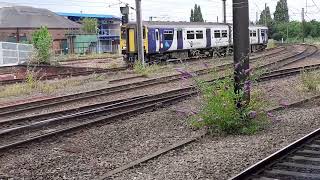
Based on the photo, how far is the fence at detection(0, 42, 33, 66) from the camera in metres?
34.6

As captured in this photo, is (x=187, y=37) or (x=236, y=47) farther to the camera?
(x=187, y=37)

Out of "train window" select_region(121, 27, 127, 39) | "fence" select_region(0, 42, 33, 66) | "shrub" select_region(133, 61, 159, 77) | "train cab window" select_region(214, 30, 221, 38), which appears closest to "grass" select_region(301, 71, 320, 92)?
"shrub" select_region(133, 61, 159, 77)

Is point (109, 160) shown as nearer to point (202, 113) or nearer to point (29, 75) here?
point (202, 113)

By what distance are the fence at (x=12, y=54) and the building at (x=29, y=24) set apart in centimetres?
2590

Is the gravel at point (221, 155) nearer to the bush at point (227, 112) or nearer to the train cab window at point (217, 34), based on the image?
the bush at point (227, 112)

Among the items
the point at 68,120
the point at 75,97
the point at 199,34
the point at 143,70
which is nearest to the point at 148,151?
the point at 68,120

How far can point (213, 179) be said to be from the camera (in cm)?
621

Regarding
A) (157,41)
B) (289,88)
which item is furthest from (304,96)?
(157,41)

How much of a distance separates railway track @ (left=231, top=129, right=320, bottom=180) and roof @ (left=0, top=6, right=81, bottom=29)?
207 feet

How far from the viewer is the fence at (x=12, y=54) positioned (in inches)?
1363

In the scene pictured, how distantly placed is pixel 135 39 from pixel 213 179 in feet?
83.7

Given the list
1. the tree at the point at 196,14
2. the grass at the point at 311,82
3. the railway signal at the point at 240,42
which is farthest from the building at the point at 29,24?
the tree at the point at 196,14

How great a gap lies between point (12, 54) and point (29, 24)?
34610 millimetres

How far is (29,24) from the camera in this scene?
Result: 69250 millimetres
